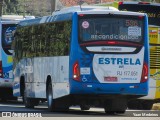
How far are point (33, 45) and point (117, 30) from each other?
5168mm

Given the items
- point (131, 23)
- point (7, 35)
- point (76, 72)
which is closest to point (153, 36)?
point (131, 23)

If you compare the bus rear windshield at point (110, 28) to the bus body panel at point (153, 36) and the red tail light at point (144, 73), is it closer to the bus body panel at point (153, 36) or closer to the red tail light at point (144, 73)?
the red tail light at point (144, 73)

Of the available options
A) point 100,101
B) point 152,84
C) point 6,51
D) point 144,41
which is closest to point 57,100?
point 100,101

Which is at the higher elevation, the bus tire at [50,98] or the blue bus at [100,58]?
the blue bus at [100,58]

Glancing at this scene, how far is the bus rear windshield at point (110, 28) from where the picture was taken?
27.1 meters

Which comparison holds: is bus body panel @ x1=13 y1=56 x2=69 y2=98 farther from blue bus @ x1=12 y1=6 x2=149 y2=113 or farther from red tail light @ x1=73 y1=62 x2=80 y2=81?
red tail light @ x1=73 y1=62 x2=80 y2=81

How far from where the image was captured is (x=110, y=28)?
2722 centimetres

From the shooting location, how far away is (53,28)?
29.3 metres

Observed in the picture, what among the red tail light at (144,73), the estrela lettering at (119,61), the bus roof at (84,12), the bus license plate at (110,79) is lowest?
the bus license plate at (110,79)

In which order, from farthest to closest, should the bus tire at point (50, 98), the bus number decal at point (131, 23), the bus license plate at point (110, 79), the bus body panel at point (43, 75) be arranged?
the bus tire at point (50, 98) → the bus body panel at point (43, 75) → the bus number decal at point (131, 23) → the bus license plate at point (110, 79)

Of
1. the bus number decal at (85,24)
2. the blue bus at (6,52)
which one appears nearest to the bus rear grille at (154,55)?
the bus number decal at (85,24)

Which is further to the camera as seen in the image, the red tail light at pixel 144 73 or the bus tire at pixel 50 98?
the bus tire at pixel 50 98

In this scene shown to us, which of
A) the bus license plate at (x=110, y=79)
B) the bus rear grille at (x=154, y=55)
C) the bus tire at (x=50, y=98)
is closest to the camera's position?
the bus license plate at (x=110, y=79)

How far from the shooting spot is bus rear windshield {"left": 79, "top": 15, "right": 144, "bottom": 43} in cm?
2705
